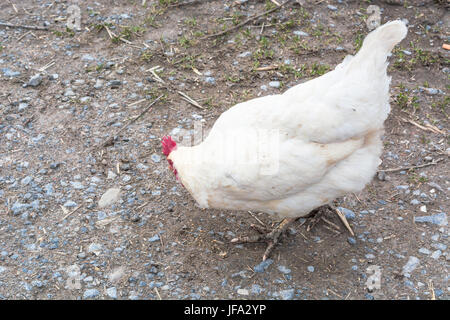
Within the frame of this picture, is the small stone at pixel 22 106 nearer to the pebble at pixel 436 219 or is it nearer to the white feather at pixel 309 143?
the white feather at pixel 309 143

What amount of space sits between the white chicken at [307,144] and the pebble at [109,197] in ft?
3.43

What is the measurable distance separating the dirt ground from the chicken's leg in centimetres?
7

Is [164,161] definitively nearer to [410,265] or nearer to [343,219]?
A: [343,219]

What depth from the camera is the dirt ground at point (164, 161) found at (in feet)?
12.5

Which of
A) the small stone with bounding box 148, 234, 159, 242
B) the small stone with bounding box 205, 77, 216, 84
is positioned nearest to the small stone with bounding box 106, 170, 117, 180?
the small stone with bounding box 148, 234, 159, 242

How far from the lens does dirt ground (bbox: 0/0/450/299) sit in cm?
381

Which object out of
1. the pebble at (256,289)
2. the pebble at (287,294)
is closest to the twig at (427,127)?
the pebble at (287,294)

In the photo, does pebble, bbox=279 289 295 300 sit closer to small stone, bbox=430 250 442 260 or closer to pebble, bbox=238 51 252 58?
small stone, bbox=430 250 442 260

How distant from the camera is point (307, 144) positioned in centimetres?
353

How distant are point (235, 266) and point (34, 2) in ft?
17.1

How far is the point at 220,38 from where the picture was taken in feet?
19.7

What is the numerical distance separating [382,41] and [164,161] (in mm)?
2432

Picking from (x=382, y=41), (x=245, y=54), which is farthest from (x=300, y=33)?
(x=382, y=41)
